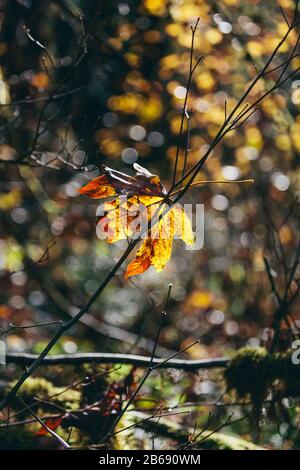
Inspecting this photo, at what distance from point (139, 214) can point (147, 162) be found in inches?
213

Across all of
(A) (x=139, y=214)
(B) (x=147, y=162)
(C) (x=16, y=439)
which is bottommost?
(C) (x=16, y=439)

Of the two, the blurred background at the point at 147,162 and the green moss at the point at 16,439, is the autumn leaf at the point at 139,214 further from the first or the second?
the blurred background at the point at 147,162

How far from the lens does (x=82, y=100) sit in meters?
6.67

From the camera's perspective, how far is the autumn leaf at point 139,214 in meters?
2.00

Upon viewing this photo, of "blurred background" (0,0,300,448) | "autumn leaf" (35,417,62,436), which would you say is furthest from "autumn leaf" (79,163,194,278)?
"blurred background" (0,0,300,448)

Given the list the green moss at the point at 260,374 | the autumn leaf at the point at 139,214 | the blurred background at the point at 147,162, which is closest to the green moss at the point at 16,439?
the green moss at the point at 260,374

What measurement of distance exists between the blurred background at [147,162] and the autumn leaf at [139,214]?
2571 millimetres

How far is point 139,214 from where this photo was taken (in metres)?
2.13

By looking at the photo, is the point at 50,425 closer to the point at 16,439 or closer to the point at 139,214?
the point at 16,439

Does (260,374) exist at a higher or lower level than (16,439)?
higher

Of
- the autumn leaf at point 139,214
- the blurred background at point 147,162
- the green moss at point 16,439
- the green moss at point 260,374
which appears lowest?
the green moss at point 16,439

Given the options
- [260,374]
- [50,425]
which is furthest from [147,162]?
[50,425]

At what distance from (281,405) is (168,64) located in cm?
432
